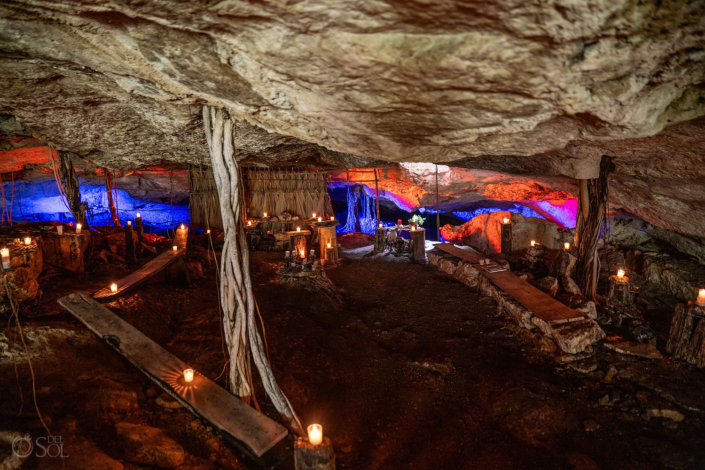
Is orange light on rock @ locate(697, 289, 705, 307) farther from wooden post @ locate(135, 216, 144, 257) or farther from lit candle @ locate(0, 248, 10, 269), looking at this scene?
wooden post @ locate(135, 216, 144, 257)

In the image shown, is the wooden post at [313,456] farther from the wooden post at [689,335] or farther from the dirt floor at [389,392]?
the wooden post at [689,335]

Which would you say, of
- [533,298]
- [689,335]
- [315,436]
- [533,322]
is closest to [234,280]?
[315,436]

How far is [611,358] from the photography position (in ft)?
14.7

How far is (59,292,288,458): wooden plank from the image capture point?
3.09 meters

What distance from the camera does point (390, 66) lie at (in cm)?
216

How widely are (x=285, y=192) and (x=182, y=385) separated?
924cm

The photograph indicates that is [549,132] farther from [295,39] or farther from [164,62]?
[164,62]

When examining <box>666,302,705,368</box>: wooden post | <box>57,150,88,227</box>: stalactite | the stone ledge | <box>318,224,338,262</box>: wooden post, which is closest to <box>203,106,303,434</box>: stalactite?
the stone ledge

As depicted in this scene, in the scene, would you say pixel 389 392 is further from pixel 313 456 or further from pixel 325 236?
pixel 325 236

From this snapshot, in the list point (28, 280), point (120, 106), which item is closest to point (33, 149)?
point (28, 280)

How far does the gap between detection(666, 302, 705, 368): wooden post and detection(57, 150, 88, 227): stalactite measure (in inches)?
420

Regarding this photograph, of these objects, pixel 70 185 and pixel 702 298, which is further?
pixel 70 185

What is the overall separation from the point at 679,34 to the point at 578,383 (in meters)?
3.83

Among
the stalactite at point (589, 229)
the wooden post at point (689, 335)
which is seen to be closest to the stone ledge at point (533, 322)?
the wooden post at point (689, 335)
